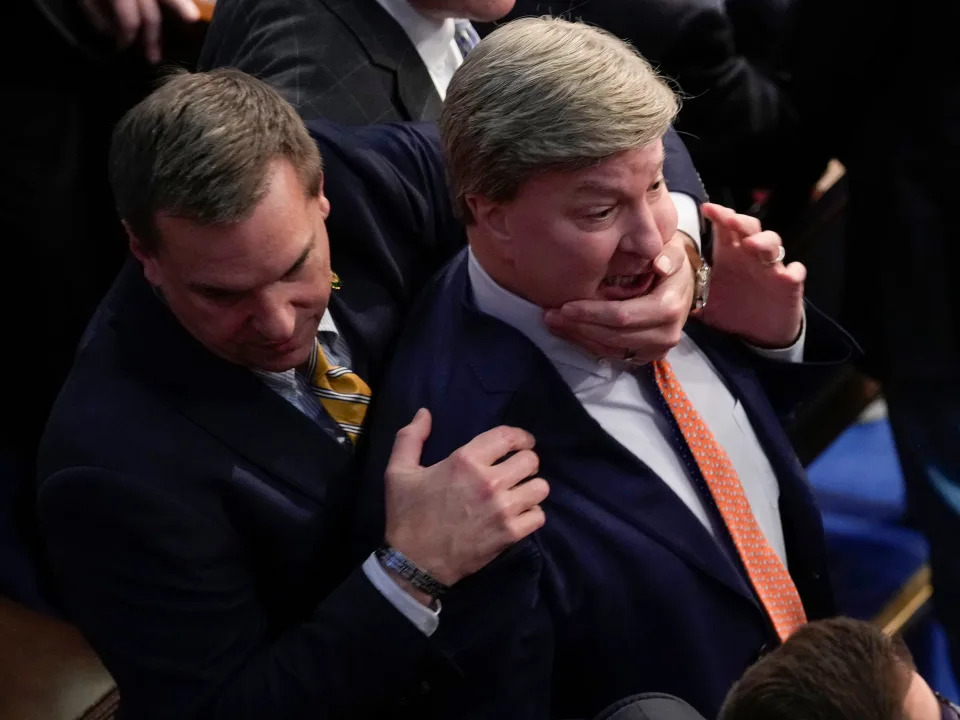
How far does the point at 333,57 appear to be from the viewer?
77.3 inches

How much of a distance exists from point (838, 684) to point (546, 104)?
2.40 feet

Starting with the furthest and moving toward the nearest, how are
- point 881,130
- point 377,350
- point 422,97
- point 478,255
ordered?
point 422,97 < point 881,130 < point 377,350 < point 478,255

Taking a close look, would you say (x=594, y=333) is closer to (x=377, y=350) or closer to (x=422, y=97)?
(x=377, y=350)

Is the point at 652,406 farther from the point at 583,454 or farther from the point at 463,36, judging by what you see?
the point at 463,36

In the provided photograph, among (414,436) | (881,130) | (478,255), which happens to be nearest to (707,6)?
(881,130)

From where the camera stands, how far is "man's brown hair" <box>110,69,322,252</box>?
1352 millimetres

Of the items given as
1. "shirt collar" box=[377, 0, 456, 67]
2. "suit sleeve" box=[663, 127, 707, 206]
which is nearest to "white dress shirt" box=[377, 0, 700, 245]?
"shirt collar" box=[377, 0, 456, 67]

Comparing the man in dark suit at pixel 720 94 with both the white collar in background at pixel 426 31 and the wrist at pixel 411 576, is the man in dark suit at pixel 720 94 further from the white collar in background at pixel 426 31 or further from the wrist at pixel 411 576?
the wrist at pixel 411 576

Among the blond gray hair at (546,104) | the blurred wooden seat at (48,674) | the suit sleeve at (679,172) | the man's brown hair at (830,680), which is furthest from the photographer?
the blurred wooden seat at (48,674)

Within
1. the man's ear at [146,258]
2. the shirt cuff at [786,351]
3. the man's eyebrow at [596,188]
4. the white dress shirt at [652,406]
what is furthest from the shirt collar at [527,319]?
the man's ear at [146,258]

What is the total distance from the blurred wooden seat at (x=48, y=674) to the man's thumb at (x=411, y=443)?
3.38 ft

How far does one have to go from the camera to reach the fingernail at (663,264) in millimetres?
1476

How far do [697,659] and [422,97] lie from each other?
1.09 meters

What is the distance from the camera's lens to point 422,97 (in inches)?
80.3
